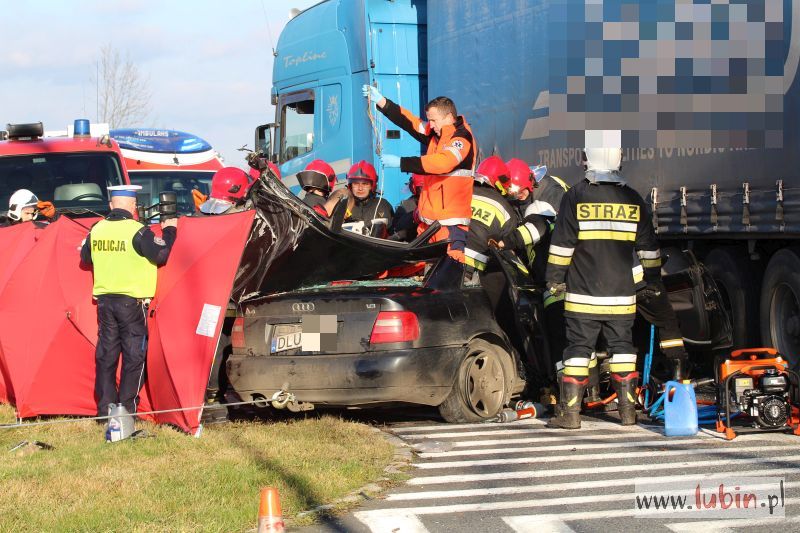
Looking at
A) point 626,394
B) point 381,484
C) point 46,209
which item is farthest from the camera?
point 46,209

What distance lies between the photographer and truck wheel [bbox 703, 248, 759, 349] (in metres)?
10.1

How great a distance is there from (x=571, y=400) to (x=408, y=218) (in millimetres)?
3482

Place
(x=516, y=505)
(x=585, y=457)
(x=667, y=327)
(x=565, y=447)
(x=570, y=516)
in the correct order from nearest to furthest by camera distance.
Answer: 1. (x=570, y=516)
2. (x=516, y=505)
3. (x=585, y=457)
4. (x=565, y=447)
5. (x=667, y=327)

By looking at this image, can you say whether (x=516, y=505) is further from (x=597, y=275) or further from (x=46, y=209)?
(x=46, y=209)

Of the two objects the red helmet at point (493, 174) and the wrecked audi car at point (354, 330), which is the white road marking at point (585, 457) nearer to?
the wrecked audi car at point (354, 330)

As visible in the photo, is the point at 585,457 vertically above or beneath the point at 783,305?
beneath

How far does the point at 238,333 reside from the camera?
9047mm

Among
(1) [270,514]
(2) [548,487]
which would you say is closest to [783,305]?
(2) [548,487]

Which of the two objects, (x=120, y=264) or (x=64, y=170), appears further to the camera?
(x=64, y=170)

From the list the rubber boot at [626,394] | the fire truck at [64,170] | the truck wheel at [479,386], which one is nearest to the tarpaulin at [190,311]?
the truck wheel at [479,386]

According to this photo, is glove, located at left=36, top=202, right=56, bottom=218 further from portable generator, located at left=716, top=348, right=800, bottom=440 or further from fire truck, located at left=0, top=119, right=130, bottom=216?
portable generator, located at left=716, top=348, right=800, bottom=440

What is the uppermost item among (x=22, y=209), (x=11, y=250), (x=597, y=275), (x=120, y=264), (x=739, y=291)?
(x=22, y=209)

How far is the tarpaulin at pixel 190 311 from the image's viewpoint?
855 centimetres

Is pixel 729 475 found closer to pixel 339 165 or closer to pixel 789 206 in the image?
pixel 789 206
